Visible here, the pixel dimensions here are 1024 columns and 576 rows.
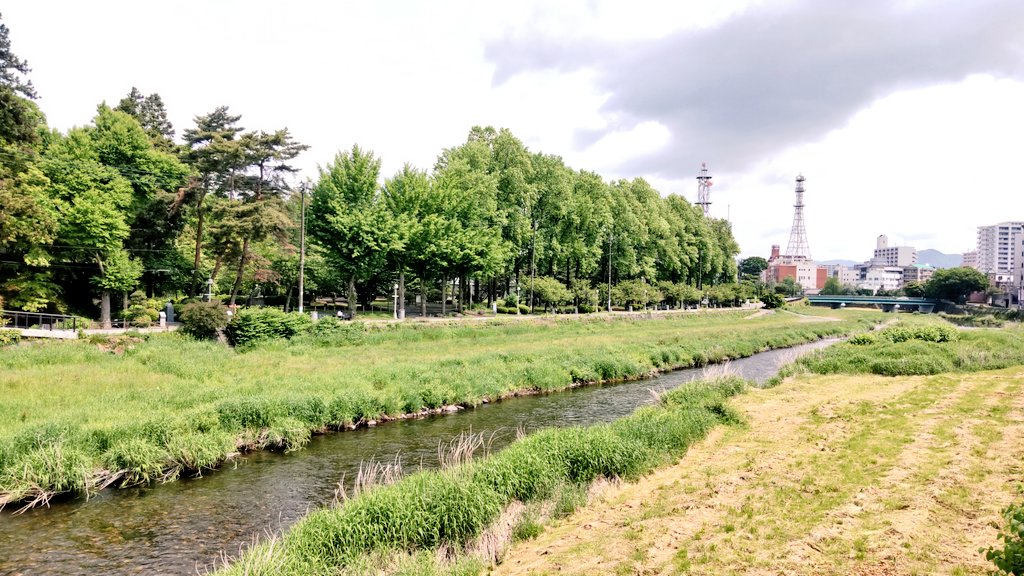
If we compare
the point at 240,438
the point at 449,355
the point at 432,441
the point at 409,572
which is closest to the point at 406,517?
the point at 409,572

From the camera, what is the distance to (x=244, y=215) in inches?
1588

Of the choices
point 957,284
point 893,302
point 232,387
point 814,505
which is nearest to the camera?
point 814,505

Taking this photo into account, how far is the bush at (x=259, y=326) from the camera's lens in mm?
34031

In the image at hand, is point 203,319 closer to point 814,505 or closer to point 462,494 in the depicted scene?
point 462,494

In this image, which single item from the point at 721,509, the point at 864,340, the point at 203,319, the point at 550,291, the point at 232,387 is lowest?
the point at 721,509

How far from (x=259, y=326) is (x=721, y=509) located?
3129 cm

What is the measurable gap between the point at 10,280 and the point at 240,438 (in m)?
32.7

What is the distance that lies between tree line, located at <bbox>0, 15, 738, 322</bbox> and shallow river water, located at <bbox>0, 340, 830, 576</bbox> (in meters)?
24.7

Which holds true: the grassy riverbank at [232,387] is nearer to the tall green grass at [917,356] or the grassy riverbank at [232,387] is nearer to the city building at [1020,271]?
the tall green grass at [917,356]

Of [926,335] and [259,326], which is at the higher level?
[259,326]

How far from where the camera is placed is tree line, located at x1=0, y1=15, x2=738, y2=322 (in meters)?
37.2

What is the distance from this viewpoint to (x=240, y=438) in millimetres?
17703

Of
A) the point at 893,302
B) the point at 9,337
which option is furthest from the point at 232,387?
the point at 893,302

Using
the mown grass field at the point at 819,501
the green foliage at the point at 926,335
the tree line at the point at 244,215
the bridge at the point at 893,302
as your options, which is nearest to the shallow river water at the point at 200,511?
the mown grass field at the point at 819,501
